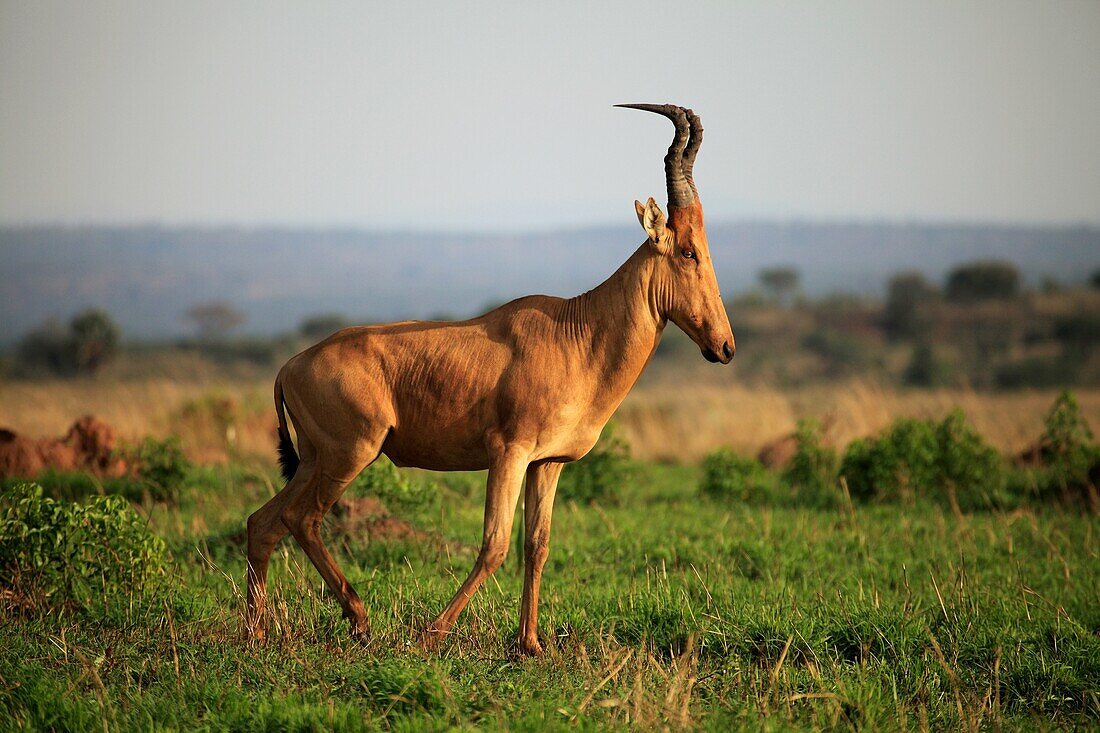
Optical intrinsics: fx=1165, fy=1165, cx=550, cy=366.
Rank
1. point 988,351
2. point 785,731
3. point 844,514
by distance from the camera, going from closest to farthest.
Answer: point 785,731
point 844,514
point 988,351

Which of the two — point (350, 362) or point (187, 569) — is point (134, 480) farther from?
point (350, 362)

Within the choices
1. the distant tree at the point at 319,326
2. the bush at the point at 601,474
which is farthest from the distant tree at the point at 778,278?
the bush at the point at 601,474

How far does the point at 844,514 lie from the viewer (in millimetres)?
12023

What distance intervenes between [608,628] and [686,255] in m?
2.50

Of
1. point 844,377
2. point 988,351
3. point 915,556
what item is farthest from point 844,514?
point 988,351

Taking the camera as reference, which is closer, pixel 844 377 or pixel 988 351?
pixel 844 377

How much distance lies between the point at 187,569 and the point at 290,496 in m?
2.63

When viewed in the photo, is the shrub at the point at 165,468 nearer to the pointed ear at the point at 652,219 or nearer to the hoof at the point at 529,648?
the hoof at the point at 529,648

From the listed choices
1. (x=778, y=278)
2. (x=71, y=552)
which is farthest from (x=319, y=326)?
(x=71, y=552)

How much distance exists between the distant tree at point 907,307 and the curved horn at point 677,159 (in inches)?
2365

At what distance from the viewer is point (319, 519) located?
282 inches

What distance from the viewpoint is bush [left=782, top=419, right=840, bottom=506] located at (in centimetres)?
1366

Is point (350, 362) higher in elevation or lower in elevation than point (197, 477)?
higher

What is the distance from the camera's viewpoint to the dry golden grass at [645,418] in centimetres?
1798
